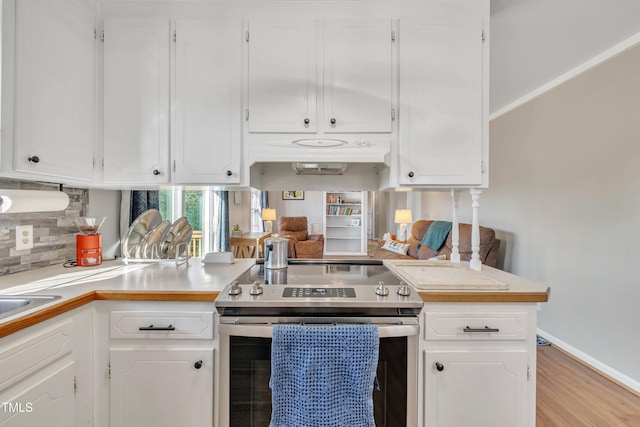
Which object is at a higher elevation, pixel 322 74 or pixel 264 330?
pixel 322 74

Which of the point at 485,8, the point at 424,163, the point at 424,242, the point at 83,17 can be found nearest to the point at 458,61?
the point at 485,8

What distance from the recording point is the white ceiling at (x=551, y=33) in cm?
180

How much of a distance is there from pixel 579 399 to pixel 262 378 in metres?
2.26

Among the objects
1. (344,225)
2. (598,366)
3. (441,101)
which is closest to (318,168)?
(441,101)

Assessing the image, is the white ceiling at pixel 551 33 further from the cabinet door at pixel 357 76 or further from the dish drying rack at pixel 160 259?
the dish drying rack at pixel 160 259

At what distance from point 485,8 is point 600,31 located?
1118 mm

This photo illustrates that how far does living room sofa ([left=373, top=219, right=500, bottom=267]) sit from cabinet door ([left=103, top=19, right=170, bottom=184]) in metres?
2.26

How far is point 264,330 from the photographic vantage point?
3.98 ft

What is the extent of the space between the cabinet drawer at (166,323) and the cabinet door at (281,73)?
3.29 feet

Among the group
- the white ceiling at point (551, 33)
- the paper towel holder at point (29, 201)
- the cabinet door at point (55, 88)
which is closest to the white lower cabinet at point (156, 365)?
the paper towel holder at point (29, 201)

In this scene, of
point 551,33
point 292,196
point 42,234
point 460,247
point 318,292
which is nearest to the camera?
point 318,292

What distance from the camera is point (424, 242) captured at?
4.49 m

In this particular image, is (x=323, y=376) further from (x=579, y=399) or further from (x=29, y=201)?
(x=579, y=399)

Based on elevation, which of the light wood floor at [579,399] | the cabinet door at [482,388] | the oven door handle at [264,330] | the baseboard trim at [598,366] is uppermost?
the oven door handle at [264,330]
